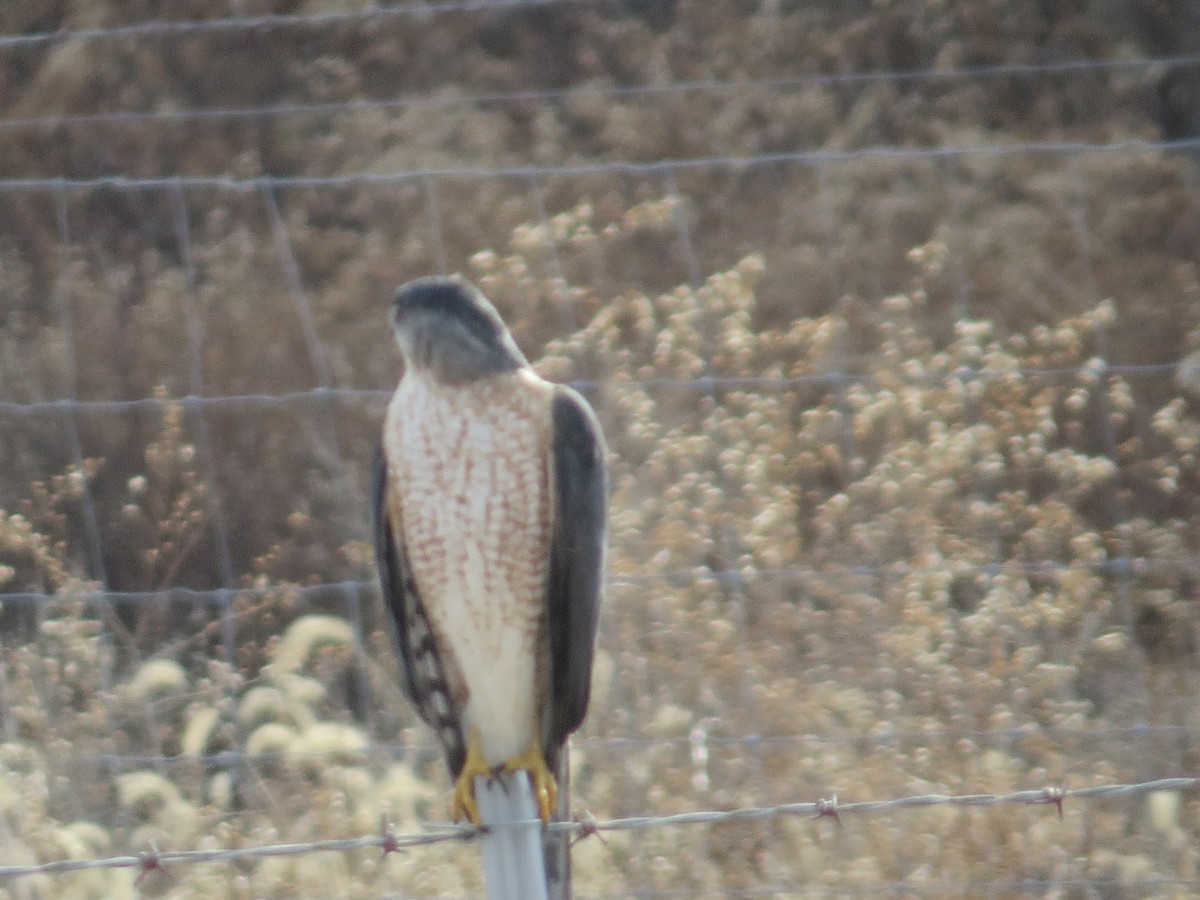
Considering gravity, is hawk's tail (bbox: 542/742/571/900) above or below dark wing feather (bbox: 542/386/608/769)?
below

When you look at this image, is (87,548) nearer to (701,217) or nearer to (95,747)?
(95,747)

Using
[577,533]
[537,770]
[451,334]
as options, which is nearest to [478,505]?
[577,533]

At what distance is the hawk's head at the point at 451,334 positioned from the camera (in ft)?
10.3

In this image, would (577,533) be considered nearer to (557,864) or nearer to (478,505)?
(478,505)

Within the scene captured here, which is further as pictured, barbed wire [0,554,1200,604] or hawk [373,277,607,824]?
barbed wire [0,554,1200,604]

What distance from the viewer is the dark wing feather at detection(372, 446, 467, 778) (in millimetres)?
3207

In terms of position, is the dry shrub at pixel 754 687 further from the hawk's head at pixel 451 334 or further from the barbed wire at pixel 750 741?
the hawk's head at pixel 451 334

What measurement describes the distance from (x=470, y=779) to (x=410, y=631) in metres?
0.29

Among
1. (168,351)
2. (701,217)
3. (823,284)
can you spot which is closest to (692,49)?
(701,217)

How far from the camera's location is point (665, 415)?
5.27 meters

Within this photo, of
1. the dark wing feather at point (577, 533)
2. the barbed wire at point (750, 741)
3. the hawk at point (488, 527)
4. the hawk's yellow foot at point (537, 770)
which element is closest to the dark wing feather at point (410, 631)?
the hawk at point (488, 527)

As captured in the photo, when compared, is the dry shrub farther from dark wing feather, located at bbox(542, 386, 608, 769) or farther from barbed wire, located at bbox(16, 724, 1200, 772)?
dark wing feather, located at bbox(542, 386, 608, 769)

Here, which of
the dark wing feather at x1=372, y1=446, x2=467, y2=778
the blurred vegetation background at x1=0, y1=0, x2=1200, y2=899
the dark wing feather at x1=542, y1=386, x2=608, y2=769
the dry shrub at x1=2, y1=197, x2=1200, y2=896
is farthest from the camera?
the blurred vegetation background at x1=0, y1=0, x2=1200, y2=899

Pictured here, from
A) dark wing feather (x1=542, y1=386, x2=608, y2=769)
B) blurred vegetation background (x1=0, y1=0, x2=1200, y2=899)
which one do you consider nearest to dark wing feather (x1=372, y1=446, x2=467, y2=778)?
dark wing feather (x1=542, y1=386, x2=608, y2=769)
